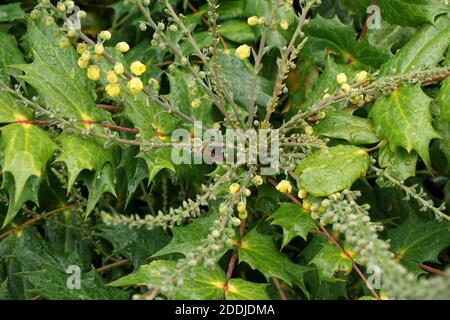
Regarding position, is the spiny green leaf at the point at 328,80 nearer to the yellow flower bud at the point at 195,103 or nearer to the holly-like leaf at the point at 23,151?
the yellow flower bud at the point at 195,103

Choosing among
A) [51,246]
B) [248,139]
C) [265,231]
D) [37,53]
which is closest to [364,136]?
[248,139]

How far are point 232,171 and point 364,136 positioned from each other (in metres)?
0.38

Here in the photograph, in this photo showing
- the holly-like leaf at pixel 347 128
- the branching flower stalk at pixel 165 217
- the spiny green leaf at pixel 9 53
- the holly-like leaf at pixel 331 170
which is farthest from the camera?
the spiny green leaf at pixel 9 53

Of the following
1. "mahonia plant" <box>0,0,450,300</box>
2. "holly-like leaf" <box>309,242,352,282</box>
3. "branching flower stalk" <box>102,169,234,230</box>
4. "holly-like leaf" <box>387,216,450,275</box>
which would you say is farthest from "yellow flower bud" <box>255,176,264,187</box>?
"holly-like leaf" <box>387,216,450,275</box>

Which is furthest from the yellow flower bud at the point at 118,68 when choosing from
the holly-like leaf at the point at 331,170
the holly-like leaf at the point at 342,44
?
the holly-like leaf at the point at 342,44

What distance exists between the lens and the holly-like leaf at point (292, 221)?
5.35 feet

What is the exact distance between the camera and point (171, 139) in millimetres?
1695

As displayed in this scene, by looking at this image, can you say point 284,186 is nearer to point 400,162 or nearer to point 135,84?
point 400,162

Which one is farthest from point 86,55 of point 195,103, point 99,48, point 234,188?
point 234,188

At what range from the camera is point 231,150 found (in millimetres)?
1657

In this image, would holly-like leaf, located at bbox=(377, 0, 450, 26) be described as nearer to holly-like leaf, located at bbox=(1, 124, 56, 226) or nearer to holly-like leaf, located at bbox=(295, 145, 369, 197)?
holly-like leaf, located at bbox=(295, 145, 369, 197)

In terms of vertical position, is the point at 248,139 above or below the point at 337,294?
above

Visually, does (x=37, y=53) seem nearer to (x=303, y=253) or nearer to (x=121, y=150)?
(x=121, y=150)

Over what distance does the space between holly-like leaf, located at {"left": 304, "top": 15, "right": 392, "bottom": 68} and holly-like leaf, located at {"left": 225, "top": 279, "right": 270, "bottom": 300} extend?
2.68ft
